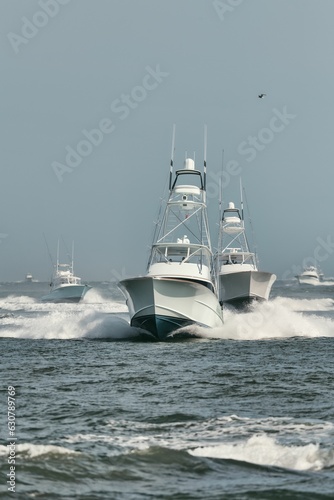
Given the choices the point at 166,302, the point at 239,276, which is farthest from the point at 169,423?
the point at 239,276

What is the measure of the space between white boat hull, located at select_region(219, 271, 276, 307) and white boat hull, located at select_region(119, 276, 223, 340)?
887 inches

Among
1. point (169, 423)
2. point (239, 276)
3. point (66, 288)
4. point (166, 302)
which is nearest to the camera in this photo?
point (169, 423)

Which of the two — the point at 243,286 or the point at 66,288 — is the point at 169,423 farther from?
the point at 66,288

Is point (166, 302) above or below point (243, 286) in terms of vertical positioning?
below

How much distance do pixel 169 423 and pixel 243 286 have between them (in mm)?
39153

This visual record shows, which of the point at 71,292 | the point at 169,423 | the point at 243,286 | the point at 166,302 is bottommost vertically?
the point at 169,423

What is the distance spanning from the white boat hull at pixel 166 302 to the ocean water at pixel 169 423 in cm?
170

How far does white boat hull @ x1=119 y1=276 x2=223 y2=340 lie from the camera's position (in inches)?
1087

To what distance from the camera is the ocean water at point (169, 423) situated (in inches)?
349

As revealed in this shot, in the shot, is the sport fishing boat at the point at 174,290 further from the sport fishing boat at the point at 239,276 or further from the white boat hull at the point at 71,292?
the white boat hull at the point at 71,292

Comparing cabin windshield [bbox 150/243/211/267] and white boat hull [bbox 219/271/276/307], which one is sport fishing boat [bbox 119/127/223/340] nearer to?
cabin windshield [bbox 150/243/211/267]

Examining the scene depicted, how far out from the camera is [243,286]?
51406 mm

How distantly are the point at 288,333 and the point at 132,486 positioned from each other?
26.1 meters

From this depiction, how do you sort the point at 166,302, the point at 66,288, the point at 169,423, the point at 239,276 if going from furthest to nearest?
the point at 66,288, the point at 239,276, the point at 166,302, the point at 169,423
